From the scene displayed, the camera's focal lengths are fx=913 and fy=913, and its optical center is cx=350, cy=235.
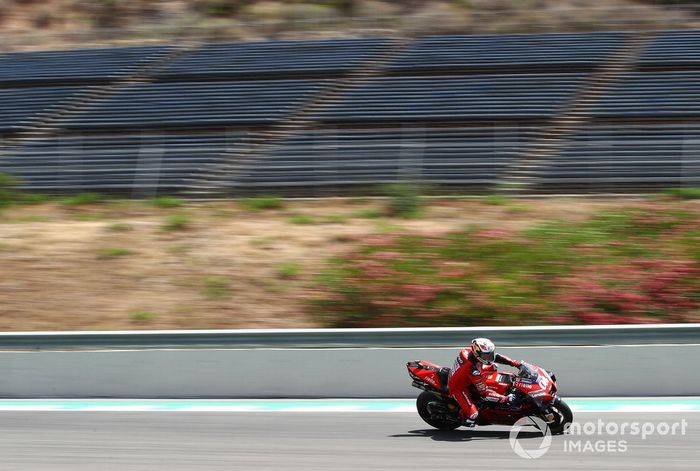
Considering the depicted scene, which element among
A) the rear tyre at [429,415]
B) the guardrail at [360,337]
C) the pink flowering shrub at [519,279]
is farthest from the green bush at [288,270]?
the rear tyre at [429,415]

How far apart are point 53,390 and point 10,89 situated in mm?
21538

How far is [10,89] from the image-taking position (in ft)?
99.0

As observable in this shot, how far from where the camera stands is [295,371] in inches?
425

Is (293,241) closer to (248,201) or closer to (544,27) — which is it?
(248,201)

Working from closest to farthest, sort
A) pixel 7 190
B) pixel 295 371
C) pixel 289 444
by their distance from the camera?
pixel 289 444 → pixel 295 371 → pixel 7 190

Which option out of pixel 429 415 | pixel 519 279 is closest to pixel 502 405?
pixel 429 415

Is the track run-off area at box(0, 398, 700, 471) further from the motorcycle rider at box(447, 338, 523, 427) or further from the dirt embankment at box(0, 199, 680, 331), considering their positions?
the dirt embankment at box(0, 199, 680, 331)

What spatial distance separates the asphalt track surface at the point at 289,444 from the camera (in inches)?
297

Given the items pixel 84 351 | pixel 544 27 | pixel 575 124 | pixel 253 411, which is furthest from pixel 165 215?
pixel 544 27

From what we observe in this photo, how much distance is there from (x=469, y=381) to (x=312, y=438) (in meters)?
1.60

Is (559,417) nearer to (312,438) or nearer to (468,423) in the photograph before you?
(468,423)

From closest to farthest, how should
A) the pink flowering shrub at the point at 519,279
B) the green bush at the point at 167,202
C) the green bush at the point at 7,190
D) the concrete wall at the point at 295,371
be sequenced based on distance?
1. the concrete wall at the point at 295,371
2. the pink flowering shrub at the point at 519,279
3. the green bush at the point at 167,202
4. the green bush at the point at 7,190

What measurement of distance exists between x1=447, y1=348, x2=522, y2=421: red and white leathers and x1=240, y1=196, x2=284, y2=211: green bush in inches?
424

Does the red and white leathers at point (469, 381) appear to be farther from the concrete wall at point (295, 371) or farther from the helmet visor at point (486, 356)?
the concrete wall at point (295, 371)
